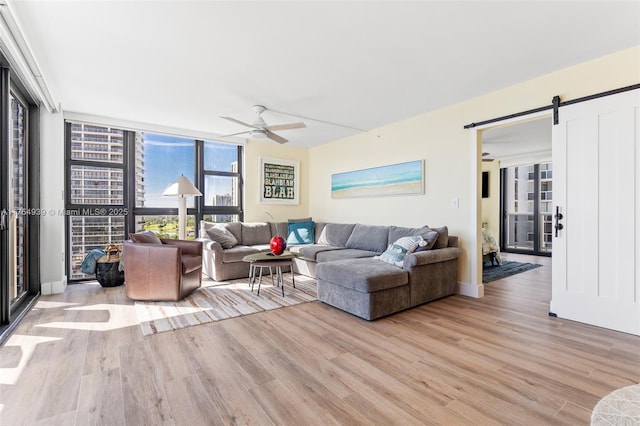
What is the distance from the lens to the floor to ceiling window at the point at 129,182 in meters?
4.51

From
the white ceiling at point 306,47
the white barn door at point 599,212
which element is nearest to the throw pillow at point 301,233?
the white ceiling at point 306,47

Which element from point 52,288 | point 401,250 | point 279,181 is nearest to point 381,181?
point 401,250

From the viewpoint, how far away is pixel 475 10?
210 centimetres

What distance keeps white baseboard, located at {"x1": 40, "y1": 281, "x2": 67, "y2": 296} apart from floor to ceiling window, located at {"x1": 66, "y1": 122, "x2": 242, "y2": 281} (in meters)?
0.63

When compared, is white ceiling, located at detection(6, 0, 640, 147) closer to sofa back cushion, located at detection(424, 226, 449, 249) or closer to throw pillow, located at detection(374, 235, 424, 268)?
sofa back cushion, located at detection(424, 226, 449, 249)

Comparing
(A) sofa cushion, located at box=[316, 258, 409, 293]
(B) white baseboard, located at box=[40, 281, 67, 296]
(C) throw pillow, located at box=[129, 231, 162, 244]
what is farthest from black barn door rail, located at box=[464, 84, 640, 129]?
(B) white baseboard, located at box=[40, 281, 67, 296]

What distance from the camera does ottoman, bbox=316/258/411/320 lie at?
2925 millimetres

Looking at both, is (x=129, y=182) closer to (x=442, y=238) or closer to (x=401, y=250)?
(x=401, y=250)

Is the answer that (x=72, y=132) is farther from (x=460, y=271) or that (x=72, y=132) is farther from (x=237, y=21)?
(x=460, y=271)

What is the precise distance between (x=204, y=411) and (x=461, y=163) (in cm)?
373

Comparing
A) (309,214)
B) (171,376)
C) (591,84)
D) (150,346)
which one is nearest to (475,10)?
(591,84)

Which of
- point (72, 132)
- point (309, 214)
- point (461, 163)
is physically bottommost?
point (309, 214)

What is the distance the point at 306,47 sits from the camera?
2.59 meters

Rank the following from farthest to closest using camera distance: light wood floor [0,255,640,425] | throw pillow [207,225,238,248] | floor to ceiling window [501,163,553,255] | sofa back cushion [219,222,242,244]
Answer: floor to ceiling window [501,163,553,255] < sofa back cushion [219,222,242,244] < throw pillow [207,225,238,248] < light wood floor [0,255,640,425]
